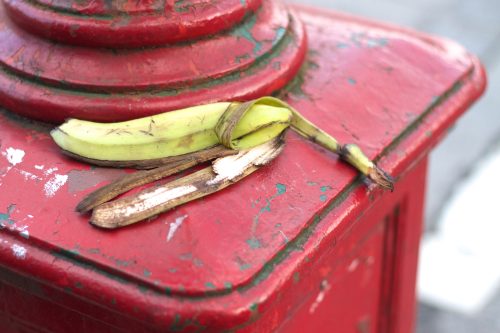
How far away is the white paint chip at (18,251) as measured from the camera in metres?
1.14

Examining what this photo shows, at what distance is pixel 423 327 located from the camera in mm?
2910

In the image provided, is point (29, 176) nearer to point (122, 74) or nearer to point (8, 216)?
point (8, 216)

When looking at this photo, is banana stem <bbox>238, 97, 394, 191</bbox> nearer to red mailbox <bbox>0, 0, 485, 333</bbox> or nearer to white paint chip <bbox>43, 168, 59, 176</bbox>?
red mailbox <bbox>0, 0, 485, 333</bbox>

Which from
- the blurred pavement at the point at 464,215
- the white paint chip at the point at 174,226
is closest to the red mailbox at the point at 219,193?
the white paint chip at the point at 174,226

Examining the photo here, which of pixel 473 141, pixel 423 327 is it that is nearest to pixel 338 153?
pixel 423 327

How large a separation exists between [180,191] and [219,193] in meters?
0.07

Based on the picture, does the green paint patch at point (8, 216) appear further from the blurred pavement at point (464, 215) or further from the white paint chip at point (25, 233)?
the blurred pavement at point (464, 215)

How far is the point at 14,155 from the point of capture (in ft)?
4.18

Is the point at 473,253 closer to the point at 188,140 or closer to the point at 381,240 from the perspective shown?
the point at 381,240

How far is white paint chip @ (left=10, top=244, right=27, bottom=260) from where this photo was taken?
1137 millimetres

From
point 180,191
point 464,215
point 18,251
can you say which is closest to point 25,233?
point 18,251

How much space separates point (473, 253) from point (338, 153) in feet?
6.78

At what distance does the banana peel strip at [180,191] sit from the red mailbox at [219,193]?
0.02 m

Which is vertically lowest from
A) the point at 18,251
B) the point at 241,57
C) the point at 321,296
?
the point at 321,296
